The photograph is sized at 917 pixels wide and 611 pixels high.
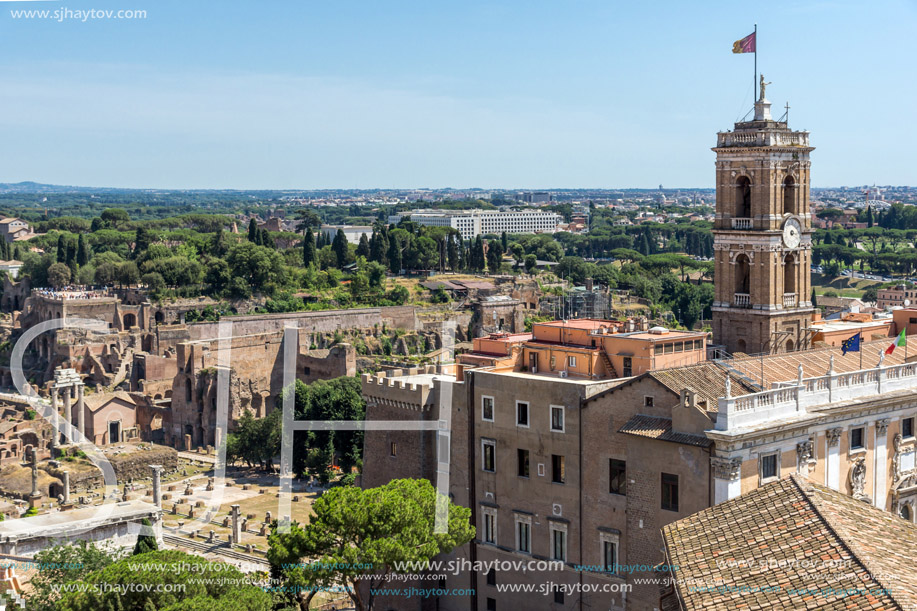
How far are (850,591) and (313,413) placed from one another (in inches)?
1561

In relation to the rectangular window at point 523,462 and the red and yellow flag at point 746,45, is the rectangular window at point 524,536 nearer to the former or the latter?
the rectangular window at point 523,462

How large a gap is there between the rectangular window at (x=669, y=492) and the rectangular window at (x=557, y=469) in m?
3.27

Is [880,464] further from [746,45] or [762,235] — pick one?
[746,45]

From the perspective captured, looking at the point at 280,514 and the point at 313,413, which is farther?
the point at 313,413

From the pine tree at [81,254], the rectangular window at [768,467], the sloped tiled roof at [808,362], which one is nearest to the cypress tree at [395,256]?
the pine tree at [81,254]

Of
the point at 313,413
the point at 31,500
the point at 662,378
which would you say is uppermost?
the point at 662,378

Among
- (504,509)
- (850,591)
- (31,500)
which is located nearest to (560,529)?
(504,509)

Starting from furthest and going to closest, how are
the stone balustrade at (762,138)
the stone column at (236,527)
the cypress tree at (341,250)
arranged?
the cypress tree at (341,250) → the stone column at (236,527) → the stone balustrade at (762,138)

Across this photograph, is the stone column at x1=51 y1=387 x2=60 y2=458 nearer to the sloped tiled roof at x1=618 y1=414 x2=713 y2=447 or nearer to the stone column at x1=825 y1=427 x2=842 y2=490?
the sloped tiled roof at x1=618 y1=414 x2=713 y2=447

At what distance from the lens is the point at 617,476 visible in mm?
24594

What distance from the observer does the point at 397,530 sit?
24.0m

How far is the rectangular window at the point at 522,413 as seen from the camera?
2650cm

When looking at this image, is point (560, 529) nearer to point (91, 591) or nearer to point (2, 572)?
point (91, 591)

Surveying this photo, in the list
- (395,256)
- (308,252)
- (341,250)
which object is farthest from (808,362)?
(341,250)
